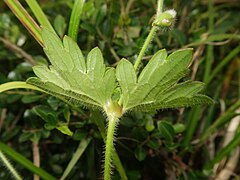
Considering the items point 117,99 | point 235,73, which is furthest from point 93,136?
point 235,73

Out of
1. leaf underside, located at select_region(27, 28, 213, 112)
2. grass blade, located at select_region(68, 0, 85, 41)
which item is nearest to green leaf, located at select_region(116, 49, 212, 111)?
leaf underside, located at select_region(27, 28, 213, 112)

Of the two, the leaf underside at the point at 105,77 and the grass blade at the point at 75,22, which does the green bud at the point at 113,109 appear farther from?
the grass blade at the point at 75,22

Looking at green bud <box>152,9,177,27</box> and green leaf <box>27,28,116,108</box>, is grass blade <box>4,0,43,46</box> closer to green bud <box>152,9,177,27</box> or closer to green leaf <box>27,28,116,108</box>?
green leaf <box>27,28,116,108</box>

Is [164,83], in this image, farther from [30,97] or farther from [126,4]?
[126,4]

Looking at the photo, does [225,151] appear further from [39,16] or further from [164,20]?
[39,16]

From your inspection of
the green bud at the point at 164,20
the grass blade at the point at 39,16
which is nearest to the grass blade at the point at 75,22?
the grass blade at the point at 39,16

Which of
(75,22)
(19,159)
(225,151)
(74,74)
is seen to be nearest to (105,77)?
(74,74)

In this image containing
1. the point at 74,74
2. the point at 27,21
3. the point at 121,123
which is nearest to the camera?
the point at 74,74
